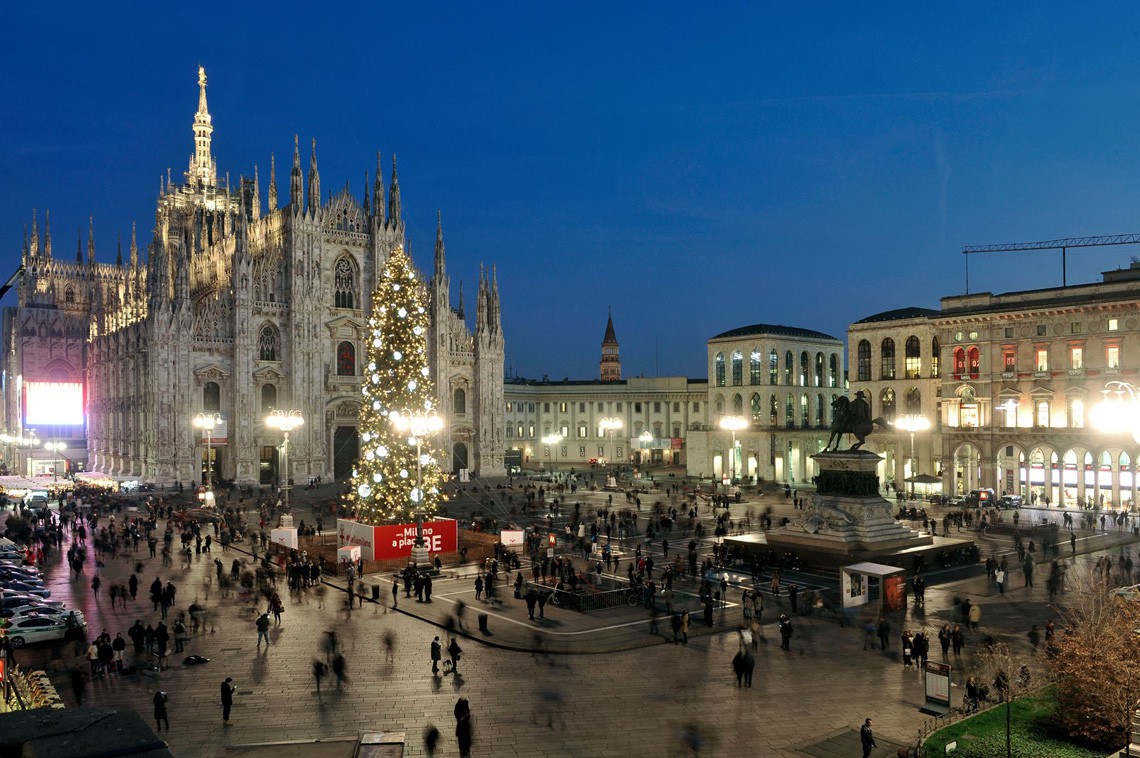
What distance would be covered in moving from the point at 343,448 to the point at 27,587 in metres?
43.7

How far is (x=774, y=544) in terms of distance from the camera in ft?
118

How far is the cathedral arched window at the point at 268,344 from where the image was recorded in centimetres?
7025

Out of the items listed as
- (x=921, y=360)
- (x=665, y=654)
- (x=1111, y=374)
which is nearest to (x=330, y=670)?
(x=665, y=654)

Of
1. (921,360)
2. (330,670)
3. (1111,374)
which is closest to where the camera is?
(330,670)

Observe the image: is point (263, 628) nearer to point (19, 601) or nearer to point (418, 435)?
point (19, 601)

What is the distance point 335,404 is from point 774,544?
45592 millimetres

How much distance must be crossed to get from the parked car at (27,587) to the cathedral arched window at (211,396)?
129ft

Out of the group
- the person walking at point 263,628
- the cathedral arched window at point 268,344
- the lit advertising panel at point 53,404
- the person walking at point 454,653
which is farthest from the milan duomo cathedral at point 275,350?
the person walking at point 454,653

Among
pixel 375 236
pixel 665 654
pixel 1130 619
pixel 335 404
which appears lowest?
pixel 665 654

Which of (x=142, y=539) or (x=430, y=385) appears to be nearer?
(x=430, y=385)

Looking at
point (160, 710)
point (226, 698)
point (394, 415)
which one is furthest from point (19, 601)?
point (394, 415)

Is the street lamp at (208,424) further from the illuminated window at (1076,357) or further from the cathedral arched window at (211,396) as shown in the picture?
the illuminated window at (1076,357)

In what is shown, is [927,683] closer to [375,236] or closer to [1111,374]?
[1111,374]

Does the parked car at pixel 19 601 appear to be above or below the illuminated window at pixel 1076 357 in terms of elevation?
below
